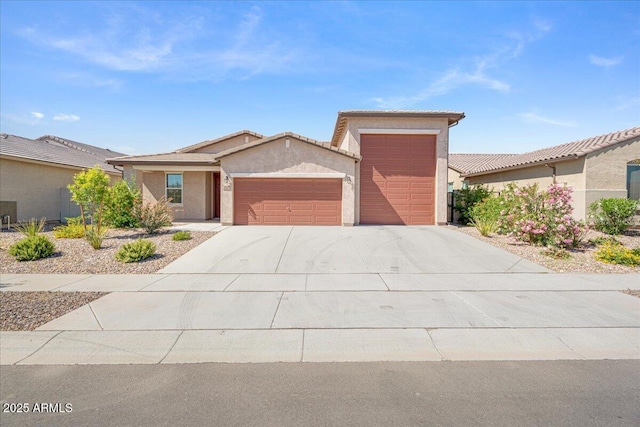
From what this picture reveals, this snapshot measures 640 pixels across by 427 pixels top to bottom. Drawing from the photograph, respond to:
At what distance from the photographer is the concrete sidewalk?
452 centimetres

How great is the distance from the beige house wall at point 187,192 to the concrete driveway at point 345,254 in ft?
19.4

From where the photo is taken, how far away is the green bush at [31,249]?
31.8ft

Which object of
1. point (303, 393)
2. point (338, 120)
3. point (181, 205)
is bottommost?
point (303, 393)

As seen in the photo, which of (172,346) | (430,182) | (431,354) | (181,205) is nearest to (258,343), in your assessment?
(172,346)

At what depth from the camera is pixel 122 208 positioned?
14898mm

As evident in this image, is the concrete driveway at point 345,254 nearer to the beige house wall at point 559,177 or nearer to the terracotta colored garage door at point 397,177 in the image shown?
the terracotta colored garage door at point 397,177

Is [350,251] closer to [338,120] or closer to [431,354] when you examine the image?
[431,354]

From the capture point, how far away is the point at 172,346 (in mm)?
4688

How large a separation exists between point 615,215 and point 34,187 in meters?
27.3

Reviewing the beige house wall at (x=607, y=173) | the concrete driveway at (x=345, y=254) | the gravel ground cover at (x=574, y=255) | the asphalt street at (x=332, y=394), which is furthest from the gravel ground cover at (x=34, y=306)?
the beige house wall at (x=607, y=173)

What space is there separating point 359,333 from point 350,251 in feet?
19.8

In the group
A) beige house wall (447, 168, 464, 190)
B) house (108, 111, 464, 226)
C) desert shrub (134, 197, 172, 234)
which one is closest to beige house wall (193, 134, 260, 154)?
house (108, 111, 464, 226)

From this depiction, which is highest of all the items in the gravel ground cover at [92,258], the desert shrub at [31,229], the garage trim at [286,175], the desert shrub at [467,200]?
the garage trim at [286,175]

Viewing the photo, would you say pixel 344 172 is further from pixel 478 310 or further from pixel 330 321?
pixel 330 321
